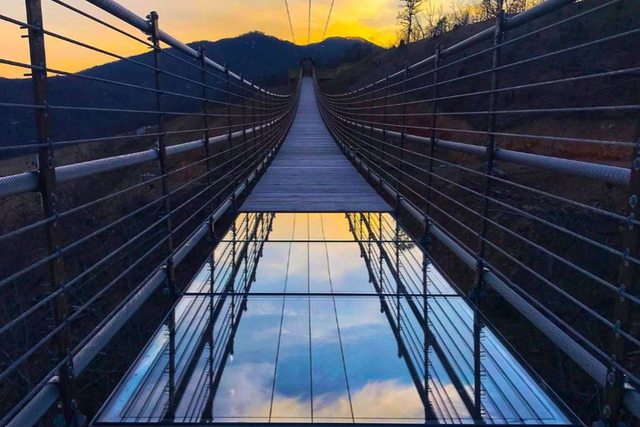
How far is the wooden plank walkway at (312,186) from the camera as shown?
552 cm

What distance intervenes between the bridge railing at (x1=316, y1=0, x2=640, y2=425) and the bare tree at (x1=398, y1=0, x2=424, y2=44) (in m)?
18.6

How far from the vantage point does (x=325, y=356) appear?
7.66 ft

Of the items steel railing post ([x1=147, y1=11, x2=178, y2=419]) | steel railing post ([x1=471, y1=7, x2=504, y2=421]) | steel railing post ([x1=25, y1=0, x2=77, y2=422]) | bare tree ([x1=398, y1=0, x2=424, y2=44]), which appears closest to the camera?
steel railing post ([x1=25, y1=0, x2=77, y2=422])

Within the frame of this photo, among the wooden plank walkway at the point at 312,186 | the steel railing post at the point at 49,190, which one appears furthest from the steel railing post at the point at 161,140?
the wooden plank walkway at the point at 312,186

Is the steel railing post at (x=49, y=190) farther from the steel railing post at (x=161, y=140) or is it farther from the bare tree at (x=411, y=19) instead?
the bare tree at (x=411, y=19)

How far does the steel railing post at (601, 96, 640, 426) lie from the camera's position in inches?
55.5

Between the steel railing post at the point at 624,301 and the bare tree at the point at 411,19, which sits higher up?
the bare tree at the point at 411,19

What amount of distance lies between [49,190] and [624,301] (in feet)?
5.07

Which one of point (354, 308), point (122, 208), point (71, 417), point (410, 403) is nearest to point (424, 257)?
point (354, 308)

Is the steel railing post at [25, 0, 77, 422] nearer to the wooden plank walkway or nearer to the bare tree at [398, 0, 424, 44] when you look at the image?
the wooden plank walkway

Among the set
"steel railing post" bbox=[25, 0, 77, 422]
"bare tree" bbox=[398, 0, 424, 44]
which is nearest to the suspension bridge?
"steel railing post" bbox=[25, 0, 77, 422]

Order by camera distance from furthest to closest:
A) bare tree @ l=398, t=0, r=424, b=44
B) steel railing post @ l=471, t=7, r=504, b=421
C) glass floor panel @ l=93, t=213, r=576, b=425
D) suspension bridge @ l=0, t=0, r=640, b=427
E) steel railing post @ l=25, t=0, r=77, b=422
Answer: bare tree @ l=398, t=0, r=424, b=44 < steel railing post @ l=471, t=7, r=504, b=421 < glass floor panel @ l=93, t=213, r=576, b=425 < suspension bridge @ l=0, t=0, r=640, b=427 < steel railing post @ l=25, t=0, r=77, b=422

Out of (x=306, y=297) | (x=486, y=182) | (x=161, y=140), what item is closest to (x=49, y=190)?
(x=161, y=140)

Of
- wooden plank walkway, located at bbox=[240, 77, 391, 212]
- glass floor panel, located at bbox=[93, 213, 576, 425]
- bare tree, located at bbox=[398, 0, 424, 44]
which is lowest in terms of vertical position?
glass floor panel, located at bbox=[93, 213, 576, 425]
